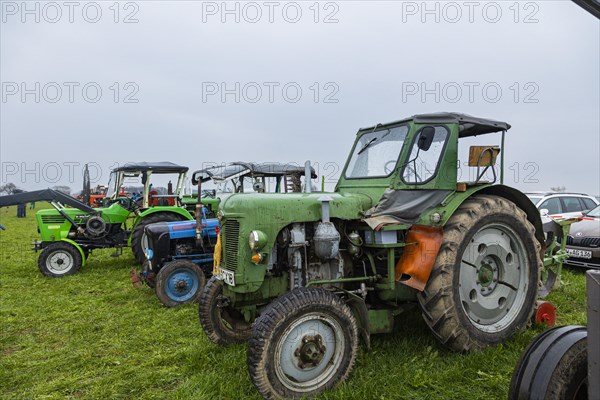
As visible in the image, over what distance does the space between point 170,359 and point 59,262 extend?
589 centimetres

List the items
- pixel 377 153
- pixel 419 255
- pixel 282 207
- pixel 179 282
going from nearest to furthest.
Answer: pixel 282 207
pixel 419 255
pixel 377 153
pixel 179 282

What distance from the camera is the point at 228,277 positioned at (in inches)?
140

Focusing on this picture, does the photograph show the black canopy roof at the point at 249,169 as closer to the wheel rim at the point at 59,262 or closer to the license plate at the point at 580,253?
the wheel rim at the point at 59,262

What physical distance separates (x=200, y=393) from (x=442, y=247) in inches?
89.2

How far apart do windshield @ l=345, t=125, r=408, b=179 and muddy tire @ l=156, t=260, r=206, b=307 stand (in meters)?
2.98

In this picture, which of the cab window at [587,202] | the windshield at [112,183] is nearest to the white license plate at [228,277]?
the windshield at [112,183]

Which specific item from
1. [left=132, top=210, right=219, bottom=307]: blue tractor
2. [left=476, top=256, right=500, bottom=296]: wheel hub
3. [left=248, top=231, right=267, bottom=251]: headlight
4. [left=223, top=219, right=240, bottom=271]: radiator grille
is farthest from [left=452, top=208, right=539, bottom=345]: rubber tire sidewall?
[left=132, top=210, right=219, bottom=307]: blue tractor

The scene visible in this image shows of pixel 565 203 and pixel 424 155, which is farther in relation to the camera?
pixel 565 203

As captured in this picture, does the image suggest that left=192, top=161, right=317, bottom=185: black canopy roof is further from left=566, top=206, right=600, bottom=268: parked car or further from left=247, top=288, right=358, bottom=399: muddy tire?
left=247, top=288, right=358, bottom=399: muddy tire

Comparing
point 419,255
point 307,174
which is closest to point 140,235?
point 307,174

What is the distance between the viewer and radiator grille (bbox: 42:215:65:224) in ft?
29.9

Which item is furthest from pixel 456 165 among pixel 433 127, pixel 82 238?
pixel 82 238

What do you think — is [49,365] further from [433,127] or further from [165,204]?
[165,204]

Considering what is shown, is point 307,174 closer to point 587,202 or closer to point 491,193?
point 491,193
